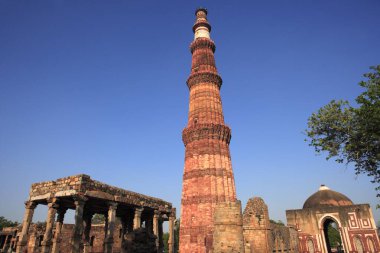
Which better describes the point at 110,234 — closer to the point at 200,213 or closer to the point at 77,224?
the point at 77,224

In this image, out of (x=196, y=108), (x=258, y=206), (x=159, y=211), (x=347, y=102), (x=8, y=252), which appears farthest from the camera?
(x=8, y=252)

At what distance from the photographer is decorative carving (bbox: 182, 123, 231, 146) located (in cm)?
2131

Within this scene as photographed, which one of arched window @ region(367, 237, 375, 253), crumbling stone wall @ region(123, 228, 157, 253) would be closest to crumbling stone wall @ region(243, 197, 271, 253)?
crumbling stone wall @ region(123, 228, 157, 253)

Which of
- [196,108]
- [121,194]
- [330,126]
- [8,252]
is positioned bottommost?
[8,252]

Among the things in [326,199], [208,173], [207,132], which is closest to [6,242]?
[208,173]

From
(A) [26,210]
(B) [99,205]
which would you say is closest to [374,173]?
(B) [99,205]

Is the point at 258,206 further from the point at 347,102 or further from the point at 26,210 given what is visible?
the point at 26,210

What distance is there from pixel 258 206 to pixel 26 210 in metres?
14.2

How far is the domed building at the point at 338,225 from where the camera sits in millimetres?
25547

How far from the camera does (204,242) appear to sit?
18.1m

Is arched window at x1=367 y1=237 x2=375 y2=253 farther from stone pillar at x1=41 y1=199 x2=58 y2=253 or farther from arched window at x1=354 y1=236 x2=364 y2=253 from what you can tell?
stone pillar at x1=41 y1=199 x2=58 y2=253

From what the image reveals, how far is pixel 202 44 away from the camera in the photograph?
25.9 meters

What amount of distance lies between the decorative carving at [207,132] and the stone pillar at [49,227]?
11997mm

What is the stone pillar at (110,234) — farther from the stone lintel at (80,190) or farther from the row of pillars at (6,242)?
the row of pillars at (6,242)
